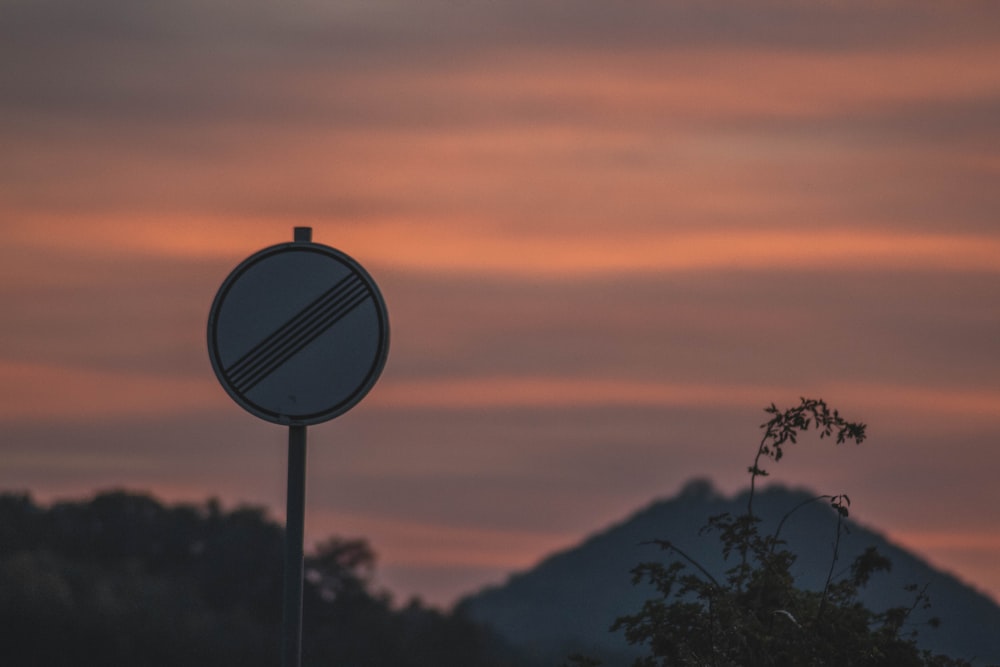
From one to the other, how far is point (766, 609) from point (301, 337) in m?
3.32

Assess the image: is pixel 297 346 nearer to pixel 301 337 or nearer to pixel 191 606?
pixel 301 337

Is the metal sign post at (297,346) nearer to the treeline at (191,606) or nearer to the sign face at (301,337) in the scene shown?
the sign face at (301,337)

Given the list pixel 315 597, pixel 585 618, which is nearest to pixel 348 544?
pixel 315 597

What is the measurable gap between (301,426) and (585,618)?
22.9m

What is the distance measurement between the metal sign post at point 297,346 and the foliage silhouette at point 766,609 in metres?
2.42

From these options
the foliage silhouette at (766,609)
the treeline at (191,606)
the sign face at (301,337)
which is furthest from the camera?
the treeline at (191,606)

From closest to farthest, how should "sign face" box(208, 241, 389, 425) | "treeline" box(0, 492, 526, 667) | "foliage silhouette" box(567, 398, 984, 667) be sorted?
"sign face" box(208, 241, 389, 425), "foliage silhouette" box(567, 398, 984, 667), "treeline" box(0, 492, 526, 667)

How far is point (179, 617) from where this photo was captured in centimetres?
2438

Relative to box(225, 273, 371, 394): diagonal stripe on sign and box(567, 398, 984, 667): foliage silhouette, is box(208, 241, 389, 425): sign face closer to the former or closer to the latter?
box(225, 273, 371, 394): diagonal stripe on sign

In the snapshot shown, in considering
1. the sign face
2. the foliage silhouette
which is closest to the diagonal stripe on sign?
the sign face

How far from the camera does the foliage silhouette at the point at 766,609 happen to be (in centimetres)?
849

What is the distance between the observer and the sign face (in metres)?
7.04

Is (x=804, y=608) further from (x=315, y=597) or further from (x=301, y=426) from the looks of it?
(x=315, y=597)

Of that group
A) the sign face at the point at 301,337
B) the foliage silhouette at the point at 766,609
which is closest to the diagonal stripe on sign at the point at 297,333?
the sign face at the point at 301,337
